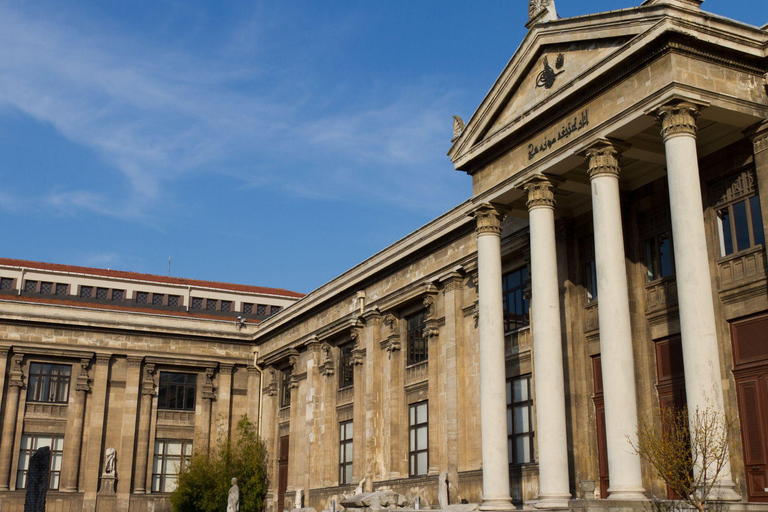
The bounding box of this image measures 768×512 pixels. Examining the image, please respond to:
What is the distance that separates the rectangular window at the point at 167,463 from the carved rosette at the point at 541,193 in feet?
98.8

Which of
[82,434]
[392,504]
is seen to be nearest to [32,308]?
[82,434]

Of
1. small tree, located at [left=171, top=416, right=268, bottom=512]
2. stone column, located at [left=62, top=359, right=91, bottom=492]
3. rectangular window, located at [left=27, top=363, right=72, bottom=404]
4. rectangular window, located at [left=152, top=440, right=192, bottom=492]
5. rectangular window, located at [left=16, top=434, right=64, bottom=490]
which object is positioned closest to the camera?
small tree, located at [left=171, top=416, right=268, bottom=512]

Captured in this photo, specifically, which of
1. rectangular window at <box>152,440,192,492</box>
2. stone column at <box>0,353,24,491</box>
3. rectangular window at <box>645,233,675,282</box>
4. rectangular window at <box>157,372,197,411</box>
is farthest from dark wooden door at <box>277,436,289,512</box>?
rectangular window at <box>645,233,675,282</box>

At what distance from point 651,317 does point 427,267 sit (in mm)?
12289

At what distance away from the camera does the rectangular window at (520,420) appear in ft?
94.3

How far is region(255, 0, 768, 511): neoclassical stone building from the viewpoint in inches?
796

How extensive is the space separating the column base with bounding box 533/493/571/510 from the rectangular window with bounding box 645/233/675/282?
23.1 ft

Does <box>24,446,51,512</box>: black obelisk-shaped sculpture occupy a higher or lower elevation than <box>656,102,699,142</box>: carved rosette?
lower

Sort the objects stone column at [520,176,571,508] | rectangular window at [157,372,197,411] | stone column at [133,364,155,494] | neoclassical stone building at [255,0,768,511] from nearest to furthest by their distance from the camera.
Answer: neoclassical stone building at [255,0,768,511]
stone column at [520,176,571,508]
stone column at [133,364,155,494]
rectangular window at [157,372,197,411]

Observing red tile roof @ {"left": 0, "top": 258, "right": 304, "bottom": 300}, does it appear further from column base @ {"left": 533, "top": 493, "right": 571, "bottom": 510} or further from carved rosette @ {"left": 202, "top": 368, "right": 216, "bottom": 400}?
column base @ {"left": 533, "top": 493, "right": 571, "bottom": 510}

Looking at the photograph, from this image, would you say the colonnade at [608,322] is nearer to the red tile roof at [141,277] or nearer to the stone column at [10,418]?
the stone column at [10,418]

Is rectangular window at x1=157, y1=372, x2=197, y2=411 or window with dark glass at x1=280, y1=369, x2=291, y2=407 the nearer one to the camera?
window with dark glass at x1=280, y1=369, x2=291, y2=407

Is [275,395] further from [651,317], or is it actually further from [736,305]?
[736,305]

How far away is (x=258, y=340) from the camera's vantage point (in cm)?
5159
